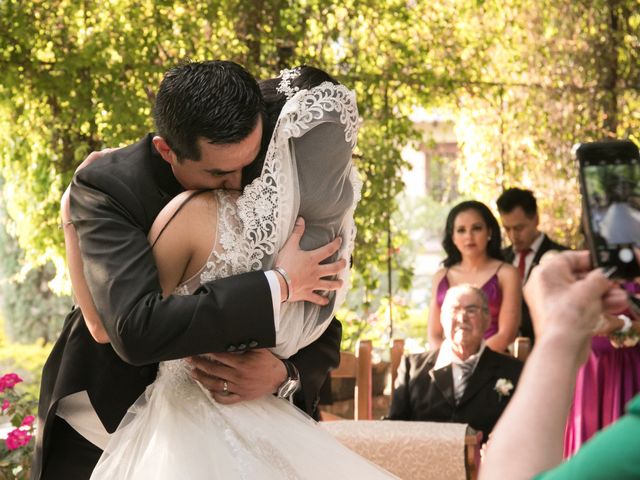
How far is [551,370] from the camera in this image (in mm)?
A: 1316

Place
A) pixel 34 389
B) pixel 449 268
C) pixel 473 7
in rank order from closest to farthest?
pixel 449 268 → pixel 473 7 → pixel 34 389

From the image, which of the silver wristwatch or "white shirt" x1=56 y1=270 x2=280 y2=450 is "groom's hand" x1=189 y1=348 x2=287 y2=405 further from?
"white shirt" x1=56 y1=270 x2=280 y2=450

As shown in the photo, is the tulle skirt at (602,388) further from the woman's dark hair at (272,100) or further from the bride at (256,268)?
the woman's dark hair at (272,100)

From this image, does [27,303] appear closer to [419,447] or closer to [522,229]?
[522,229]

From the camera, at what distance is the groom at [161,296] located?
2.13 m

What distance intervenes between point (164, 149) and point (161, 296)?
34cm

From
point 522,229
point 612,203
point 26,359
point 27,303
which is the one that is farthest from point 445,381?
point 27,303

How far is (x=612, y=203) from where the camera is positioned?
4.42 ft

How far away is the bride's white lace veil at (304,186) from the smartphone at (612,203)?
1031 millimetres

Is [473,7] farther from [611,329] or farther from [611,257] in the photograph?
[611,257]

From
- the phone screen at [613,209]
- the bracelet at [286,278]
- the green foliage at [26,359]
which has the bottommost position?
the green foliage at [26,359]

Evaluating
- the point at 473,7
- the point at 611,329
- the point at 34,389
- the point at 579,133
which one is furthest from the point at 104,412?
the point at 34,389

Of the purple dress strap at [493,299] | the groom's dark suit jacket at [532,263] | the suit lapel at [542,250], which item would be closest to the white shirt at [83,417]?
the purple dress strap at [493,299]

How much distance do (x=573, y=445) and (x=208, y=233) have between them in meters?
3.34
